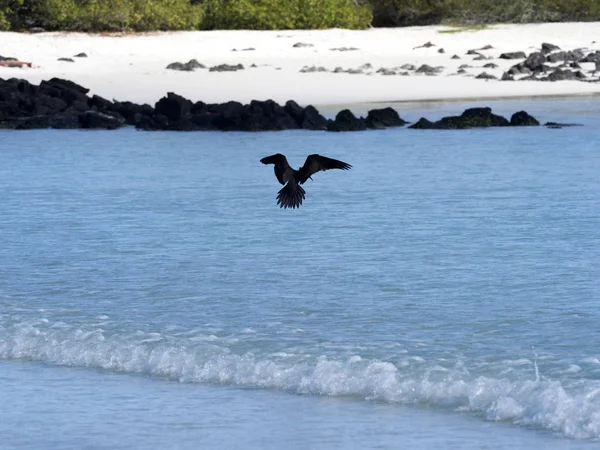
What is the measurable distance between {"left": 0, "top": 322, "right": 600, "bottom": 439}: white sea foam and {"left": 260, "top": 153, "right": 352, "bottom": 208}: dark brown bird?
1.10 meters

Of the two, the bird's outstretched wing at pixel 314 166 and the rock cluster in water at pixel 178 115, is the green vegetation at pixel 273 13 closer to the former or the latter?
the rock cluster in water at pixel 178 115

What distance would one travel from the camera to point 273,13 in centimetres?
4847

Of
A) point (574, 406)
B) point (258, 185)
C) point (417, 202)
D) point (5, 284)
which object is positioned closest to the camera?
point (574, 406)

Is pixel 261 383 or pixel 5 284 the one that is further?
pixel 5 284

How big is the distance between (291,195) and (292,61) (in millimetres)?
31518

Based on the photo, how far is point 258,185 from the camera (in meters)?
17.7

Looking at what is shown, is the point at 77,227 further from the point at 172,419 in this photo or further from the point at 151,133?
the point at 151,133

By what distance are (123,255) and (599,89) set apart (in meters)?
21.5

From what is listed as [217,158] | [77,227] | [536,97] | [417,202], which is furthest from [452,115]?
[77,227]

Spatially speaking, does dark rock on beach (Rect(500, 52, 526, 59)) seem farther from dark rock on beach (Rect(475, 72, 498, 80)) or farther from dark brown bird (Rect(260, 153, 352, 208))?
dark brown bird (Rect(260, 153, 352, 208))

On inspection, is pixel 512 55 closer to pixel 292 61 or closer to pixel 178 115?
pixel 292 61

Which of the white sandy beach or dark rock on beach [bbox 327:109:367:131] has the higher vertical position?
the white sandy beach

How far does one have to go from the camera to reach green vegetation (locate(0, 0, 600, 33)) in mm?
46312

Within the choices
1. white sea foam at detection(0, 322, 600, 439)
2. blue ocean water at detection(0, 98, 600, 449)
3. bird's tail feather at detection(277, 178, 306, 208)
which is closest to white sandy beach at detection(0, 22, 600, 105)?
blue ocean water at detection(0, 98, 600, 449)
